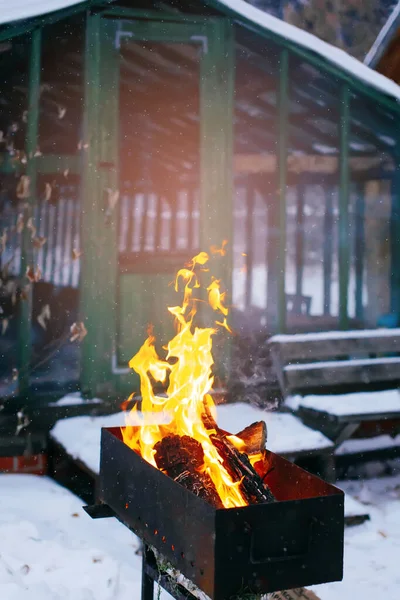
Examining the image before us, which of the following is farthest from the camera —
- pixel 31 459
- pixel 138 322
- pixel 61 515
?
pixel 138 322

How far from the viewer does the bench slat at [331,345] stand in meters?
7.34

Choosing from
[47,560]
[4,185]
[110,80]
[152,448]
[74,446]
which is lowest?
[47,560]

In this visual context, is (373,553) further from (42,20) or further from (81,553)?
(42,20)

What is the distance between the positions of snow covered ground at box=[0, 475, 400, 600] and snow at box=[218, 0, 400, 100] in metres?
4.30

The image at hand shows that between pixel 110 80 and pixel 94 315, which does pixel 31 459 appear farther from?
pixel 110 80

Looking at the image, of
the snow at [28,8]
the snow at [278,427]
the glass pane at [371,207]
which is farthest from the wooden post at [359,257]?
the snow at [28,8]

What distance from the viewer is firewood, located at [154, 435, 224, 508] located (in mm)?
3090

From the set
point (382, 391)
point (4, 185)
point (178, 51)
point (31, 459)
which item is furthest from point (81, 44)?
point (382, 391)

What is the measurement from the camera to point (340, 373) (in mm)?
7340

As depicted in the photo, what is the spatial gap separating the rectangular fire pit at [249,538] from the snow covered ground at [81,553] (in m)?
1.53

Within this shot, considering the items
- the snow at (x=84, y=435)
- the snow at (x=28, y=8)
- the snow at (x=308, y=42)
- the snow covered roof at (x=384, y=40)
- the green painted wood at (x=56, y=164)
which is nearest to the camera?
the snow at (x=84, y=435)

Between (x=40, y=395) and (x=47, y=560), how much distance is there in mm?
2289

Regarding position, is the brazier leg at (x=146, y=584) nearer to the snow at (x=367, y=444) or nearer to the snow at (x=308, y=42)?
the snow at (x=367, y=444)

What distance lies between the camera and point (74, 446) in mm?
6277
